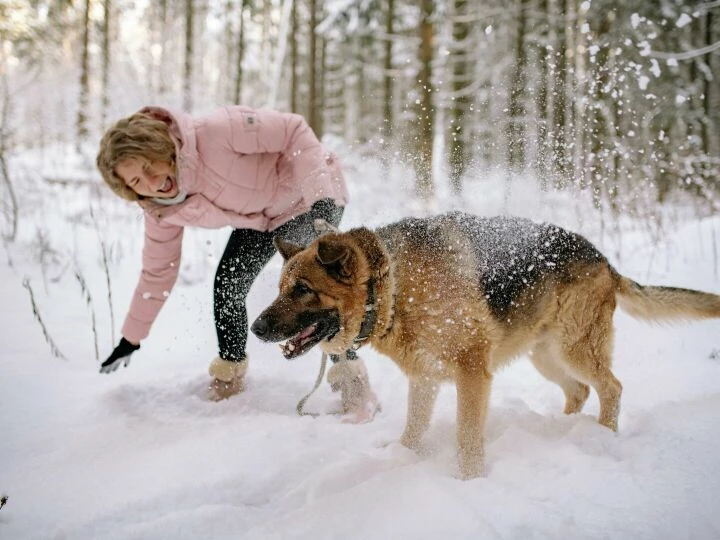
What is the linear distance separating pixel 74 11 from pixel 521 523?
22690mm

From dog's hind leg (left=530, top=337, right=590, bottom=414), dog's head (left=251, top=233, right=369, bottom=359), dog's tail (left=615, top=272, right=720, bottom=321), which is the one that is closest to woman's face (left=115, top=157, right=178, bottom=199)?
dog's head (left=251, top=233, right=369, bottom=359)

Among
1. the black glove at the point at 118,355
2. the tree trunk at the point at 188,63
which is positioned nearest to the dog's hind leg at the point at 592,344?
the black glove at the point at 118,355

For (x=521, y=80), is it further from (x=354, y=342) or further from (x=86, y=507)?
(x=86, y=507)

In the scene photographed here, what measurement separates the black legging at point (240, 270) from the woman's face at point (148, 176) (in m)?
0.58

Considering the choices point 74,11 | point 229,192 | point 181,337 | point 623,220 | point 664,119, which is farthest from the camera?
point 74,11

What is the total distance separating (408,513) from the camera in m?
1.89

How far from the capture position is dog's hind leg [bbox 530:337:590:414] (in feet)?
10.2

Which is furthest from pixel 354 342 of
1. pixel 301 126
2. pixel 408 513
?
pixel 301 126

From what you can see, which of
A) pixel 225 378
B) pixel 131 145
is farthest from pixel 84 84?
pixel 225 378

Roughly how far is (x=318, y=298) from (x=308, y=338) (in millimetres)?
215

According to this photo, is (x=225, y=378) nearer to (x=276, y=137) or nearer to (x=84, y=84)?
(x=276, y=137)

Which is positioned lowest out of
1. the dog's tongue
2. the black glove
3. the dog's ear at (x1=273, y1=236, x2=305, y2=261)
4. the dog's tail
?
the black glove

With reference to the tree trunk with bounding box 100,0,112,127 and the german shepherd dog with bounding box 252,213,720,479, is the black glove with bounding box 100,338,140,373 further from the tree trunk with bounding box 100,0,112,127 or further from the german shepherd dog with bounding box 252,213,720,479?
the tree trunk with bounding box 100,0,112,127

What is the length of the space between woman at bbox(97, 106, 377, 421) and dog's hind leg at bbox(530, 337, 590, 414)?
3.96 feet
